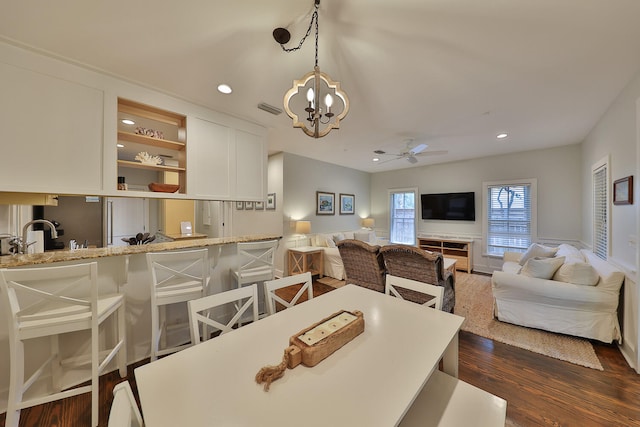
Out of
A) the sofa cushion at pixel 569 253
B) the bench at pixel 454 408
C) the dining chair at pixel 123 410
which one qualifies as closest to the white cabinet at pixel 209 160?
the dining chair at pixel 123 410

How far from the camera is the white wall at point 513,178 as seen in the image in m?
4.41

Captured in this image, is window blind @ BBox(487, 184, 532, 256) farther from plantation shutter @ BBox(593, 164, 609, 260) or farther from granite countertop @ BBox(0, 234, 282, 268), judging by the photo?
granite countertop @ BBox(0, 234, 282, 268)

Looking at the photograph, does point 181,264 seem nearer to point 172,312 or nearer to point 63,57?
point 172,312

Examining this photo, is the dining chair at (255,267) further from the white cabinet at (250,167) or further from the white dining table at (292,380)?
the white dining table at (292,380)

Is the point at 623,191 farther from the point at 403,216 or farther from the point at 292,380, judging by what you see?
the point at 403,216

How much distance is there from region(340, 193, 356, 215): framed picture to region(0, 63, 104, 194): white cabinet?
4.97 m

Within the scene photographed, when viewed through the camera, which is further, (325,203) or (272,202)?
(325,203)

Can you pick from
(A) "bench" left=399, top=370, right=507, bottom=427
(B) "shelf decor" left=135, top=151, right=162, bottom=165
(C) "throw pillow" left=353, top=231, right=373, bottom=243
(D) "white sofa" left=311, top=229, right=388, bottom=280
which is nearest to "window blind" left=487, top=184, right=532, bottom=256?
(C) "throw pillow" left=353, top=231, right=373, bottom=243

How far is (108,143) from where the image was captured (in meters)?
2.20

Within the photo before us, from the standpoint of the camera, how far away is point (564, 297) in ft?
8.35

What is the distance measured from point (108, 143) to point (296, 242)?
11.8ft

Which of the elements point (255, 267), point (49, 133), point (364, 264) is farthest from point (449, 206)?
point (49, 133)

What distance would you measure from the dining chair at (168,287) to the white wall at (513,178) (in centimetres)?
575

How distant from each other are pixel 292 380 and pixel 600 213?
4766mm
